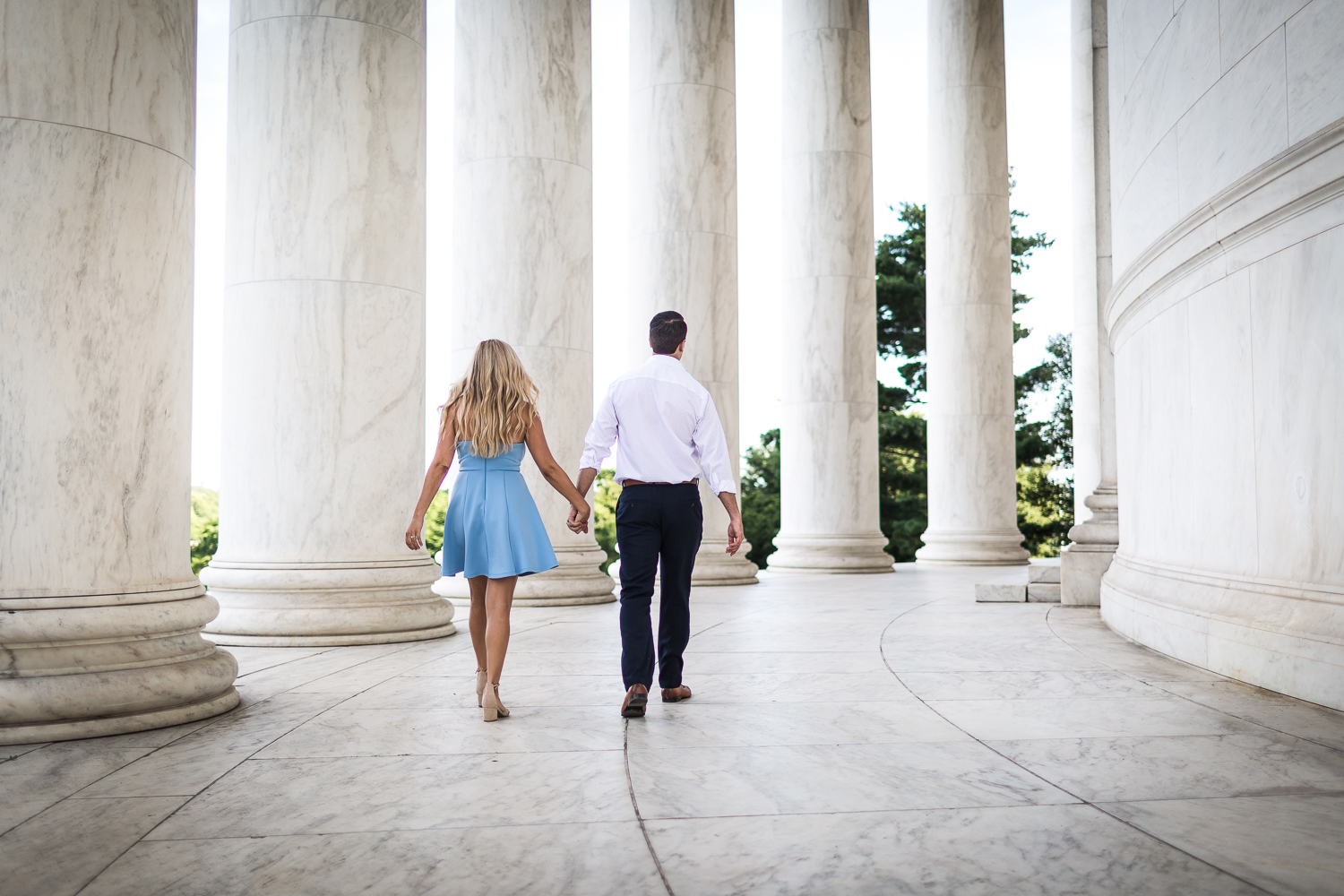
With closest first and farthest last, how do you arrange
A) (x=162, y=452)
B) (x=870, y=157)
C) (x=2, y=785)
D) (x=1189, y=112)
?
(x=2, y=785)
(x=162, y=452)
(x=1189, y=112)
(x=870, y=157)

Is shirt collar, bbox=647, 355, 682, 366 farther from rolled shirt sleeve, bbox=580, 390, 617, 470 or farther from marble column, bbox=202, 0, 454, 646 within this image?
marble column, bbox=202, 0, 454, 646

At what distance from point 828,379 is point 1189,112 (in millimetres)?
99268

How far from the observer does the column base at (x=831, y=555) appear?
16000 cm

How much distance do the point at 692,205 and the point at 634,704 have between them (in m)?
100

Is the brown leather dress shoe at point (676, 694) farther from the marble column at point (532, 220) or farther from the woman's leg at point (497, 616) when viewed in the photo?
the marble column at point (532, 220)

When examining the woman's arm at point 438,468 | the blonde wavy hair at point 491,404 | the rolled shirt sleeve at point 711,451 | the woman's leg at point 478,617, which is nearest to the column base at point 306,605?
the woman's arm at point 438,468

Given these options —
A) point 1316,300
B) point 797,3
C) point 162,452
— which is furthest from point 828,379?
point 162,452

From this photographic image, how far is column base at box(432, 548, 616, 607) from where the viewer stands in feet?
347

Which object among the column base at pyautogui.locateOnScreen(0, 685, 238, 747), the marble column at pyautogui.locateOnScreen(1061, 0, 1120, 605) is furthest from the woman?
the marble column at pyautogui.locateOnScreen(1061, 0, 1120, 605)

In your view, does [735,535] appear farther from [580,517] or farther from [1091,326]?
[1091,326]

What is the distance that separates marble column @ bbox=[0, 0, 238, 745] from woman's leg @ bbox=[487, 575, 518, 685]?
12554mm

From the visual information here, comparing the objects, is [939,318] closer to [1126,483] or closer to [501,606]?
[1126,483]

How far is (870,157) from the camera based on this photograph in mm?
175250

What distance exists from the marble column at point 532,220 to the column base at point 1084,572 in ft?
143
